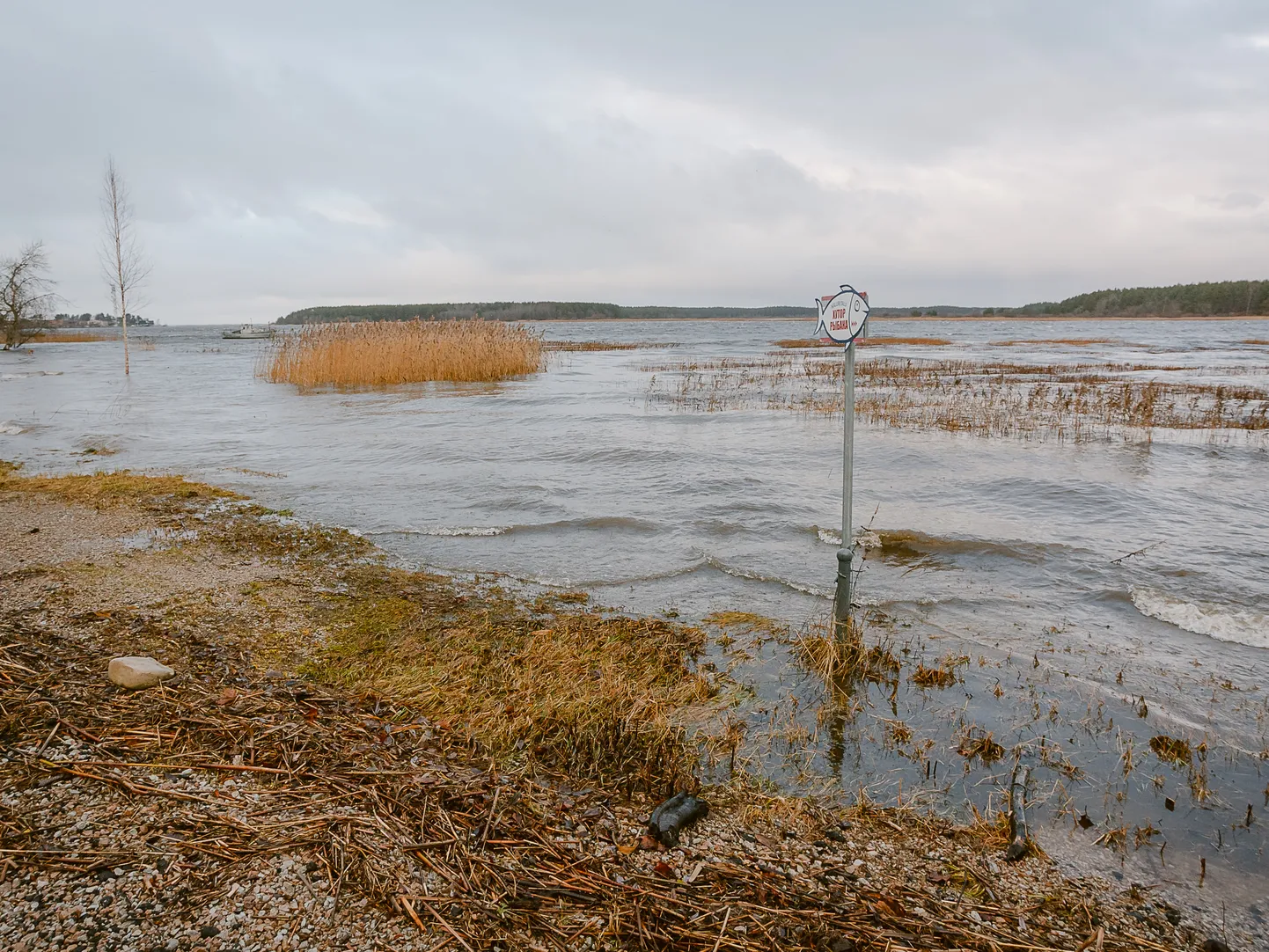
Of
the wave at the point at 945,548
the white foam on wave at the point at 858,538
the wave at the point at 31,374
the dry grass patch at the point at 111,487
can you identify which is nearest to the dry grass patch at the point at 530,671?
the white foam on wave at the point at 858,538

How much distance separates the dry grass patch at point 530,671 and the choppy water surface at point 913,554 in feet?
1.86

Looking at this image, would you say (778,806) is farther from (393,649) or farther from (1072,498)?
(1072,498)

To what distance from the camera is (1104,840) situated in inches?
140

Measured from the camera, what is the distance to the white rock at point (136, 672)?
421 centimetres

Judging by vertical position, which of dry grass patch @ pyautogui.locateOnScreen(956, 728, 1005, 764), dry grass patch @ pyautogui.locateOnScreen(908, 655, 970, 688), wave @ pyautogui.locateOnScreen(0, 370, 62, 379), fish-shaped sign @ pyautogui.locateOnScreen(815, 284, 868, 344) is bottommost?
dry grass patch @ pyautogui.locateOnScreen(956, 728, 1005, 764)

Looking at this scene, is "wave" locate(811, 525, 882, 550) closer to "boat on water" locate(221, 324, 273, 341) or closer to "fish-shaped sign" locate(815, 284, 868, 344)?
"fish-shaped sign" locate(815, 284, 868, 344)

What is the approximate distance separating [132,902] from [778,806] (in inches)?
104

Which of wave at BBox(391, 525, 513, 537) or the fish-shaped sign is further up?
the fish-shaped sign

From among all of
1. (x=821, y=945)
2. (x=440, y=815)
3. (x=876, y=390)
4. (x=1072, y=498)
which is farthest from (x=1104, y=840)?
(x=876, y=390)

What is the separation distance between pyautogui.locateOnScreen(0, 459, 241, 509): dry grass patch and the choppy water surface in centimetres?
85

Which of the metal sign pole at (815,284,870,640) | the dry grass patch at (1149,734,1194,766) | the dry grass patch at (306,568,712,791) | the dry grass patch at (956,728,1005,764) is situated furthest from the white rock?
the dry grass patch at (1149,734,1194,766)

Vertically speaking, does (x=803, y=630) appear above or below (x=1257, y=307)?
below

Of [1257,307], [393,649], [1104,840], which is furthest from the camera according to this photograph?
[1257,307]

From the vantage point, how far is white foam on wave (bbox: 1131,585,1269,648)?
6.27 meters
